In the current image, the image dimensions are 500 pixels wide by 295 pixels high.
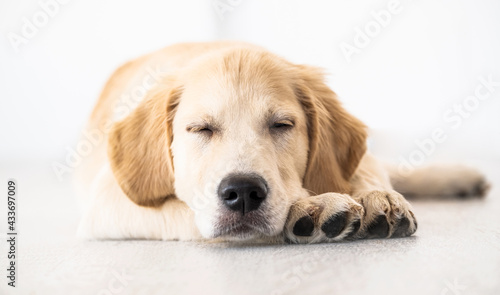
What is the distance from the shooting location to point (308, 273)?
1.94 m

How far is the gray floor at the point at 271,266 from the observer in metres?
1.81

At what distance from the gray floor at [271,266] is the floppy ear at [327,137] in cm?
50

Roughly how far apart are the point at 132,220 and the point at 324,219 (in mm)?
1069

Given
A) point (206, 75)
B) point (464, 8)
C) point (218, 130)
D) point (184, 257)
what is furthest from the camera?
point (464, 8)

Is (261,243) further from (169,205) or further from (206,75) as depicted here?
(206,75)

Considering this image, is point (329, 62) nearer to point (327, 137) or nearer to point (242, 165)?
point (327, 137)

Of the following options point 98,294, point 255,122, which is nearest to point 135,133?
point 255,122

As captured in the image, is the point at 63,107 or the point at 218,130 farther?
the point at 63,107

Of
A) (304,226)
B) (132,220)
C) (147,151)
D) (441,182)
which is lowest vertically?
(441,182)

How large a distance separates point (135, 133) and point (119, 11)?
506 cm

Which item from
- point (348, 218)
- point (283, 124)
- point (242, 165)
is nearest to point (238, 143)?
point (242, 165)

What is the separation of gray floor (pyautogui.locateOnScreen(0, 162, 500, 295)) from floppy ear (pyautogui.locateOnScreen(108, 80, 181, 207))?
0.92 feet

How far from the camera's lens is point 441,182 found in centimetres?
427

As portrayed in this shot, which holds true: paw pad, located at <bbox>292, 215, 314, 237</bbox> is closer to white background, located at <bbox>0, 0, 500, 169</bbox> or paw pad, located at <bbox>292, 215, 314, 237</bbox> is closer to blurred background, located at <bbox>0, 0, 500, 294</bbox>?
blurred background, located at <bbox>0, 0, 500, 294</bbox>
